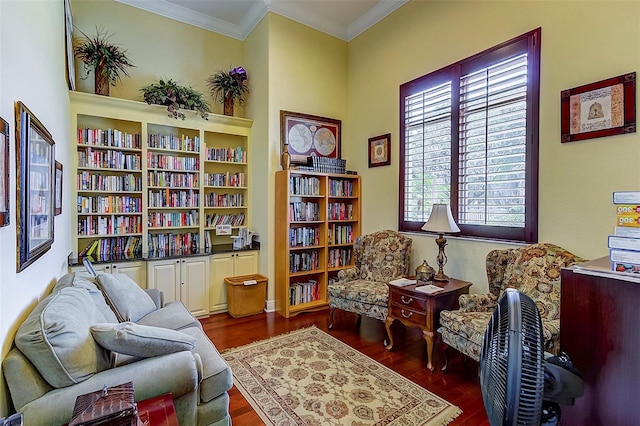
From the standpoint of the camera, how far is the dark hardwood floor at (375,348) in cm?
203

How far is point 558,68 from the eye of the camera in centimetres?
238

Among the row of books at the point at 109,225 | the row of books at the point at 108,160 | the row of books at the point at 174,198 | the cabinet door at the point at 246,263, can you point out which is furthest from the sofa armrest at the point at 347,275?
the row of books at the point at 108,160

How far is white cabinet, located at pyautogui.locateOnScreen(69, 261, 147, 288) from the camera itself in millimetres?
3188

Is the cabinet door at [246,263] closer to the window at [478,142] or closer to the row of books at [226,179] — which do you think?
the row of books at [226,179]

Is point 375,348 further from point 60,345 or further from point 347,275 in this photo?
point 60,345

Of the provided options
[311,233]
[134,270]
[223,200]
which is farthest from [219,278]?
[311,233]

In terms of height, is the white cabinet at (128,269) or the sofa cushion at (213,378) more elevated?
the white cabinet at (128,269)

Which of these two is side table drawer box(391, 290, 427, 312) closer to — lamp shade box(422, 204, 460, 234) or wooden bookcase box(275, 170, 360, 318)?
lamp shade box(422, 204, 460, 234)

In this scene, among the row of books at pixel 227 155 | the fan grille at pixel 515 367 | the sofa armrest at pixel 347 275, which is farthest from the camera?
the row of books at pixel 227 155

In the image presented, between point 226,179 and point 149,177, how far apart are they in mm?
915

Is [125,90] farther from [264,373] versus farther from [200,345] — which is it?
[264,373]

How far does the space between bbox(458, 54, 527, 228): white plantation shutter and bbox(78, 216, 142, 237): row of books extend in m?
3.62

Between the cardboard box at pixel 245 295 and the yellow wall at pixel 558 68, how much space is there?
1891 mm

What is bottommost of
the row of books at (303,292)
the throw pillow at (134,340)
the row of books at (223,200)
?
the row of books at (303,292)
